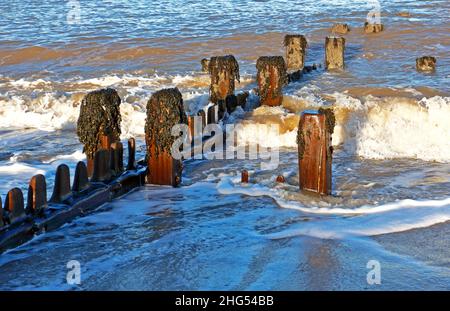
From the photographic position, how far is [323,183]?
22.9 feet

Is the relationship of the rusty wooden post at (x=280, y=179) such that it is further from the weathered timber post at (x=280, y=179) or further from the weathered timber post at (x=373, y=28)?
the weathered timber post at (x=373, y=28)

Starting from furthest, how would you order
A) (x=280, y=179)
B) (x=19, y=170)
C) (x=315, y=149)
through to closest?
(x=19, y=170) → (x=280, y=179) → (x=315, y=149)

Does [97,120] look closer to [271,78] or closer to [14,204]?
[14,204]

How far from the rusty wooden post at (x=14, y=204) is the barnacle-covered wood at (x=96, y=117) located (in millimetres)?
1617

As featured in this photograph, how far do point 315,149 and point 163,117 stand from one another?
1494 millimetres

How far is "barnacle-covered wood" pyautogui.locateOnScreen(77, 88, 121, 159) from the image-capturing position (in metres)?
7.13

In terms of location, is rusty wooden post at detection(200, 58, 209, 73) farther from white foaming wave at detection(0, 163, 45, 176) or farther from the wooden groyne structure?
the wooden groyne structure

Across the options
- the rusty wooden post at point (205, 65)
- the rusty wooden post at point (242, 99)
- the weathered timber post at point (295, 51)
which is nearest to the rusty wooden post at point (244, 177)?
the rusty wooden post at point (242, 99)

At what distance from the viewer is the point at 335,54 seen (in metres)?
14.8

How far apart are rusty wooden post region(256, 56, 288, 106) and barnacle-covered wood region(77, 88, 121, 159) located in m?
3.95

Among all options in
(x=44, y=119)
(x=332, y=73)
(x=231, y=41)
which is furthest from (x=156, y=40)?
(x=44, y=119)

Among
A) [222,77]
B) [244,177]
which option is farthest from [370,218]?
[222,77]
